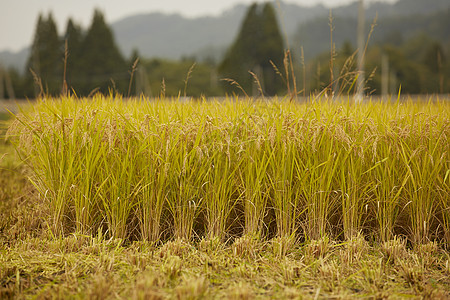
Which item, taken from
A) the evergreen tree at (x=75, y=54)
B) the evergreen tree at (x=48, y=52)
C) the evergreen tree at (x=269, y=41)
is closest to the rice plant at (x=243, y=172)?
the evergreen tree at (x=269, y=41)

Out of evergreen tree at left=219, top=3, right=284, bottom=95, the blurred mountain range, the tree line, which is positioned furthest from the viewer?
the blurred mountain range

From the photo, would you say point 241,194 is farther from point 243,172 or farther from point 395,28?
point 395,28

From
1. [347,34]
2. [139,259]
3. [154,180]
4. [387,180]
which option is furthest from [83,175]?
[347,34]

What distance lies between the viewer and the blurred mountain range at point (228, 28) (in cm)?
5678

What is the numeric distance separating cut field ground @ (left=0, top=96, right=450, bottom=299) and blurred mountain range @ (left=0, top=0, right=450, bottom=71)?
41.9 inches

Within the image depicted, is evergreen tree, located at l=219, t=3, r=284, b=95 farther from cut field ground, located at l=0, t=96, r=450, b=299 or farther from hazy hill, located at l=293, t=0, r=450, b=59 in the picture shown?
cut field ground, located at l=0, t=96, r=450, b=299

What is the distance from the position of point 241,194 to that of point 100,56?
5003cm

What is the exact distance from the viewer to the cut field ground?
7.50 feet

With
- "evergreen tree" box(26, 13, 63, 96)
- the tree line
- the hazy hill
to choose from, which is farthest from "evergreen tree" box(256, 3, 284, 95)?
"evergreen tree" box(26, 13, 63, 96)

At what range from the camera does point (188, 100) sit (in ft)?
11.6

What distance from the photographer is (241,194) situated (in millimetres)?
2623

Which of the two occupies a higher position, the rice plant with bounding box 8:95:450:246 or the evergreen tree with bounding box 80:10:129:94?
the evergreen tree with bounding box 80:10:129:94

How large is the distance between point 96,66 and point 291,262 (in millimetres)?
49975

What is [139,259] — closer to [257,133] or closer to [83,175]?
[83,175]
